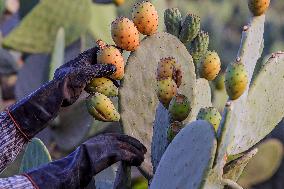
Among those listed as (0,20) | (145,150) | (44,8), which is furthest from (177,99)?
(0,20)

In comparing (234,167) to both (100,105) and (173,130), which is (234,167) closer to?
(173,130)

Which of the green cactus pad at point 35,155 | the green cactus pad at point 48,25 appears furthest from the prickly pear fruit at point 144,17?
the green cactus pad at point 48,25

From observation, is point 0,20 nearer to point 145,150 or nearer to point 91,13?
point 91,13

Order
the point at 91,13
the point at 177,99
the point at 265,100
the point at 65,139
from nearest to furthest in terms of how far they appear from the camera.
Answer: the point at 177,99
the point at 265,100
the point at 65,139
the point at 91,13

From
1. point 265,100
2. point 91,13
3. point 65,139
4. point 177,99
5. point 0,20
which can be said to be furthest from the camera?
point 0,20

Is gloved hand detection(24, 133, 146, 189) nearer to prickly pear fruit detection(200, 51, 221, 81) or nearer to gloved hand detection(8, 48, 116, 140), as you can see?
gloved hand detection(8, 48, 116, 140)

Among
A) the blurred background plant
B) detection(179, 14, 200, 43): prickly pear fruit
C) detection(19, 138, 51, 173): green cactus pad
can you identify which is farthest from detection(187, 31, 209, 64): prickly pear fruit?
the blurred background plant

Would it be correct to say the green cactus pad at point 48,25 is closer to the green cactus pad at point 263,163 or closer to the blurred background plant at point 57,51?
the blurred background plant at point 57,51
